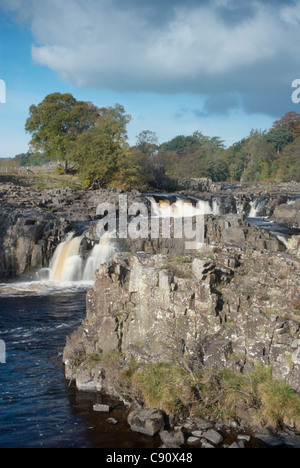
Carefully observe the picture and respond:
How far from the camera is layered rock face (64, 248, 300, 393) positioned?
10148 millimetres

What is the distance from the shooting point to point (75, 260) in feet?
86.1

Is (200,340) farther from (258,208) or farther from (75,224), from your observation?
(258,208)

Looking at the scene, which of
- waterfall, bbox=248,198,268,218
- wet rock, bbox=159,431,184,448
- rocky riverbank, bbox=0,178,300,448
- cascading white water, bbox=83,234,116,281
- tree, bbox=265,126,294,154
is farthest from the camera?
tree, bbox=265,126,294,154

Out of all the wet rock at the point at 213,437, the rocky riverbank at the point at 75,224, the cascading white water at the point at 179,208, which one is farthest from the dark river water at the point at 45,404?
the cascading white water at the point at 179,208

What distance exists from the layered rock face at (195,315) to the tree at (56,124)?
47.3 metres

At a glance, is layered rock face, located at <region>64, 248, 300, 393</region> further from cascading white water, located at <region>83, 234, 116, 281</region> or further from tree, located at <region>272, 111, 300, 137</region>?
tree, located at <region>272, 111, 300, 137</region>

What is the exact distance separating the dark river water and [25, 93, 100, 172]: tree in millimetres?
45000

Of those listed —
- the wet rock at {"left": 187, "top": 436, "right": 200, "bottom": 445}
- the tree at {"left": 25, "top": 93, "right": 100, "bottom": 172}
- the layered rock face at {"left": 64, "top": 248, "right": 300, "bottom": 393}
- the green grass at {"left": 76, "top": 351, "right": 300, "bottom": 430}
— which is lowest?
the wet rock at {"left": 187, "top": 436, "right": 200, "bottom": 445}

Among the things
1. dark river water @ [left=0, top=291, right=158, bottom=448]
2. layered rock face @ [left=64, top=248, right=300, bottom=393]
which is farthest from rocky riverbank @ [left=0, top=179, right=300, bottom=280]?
dark river water @ [left=0, top=291, right=158, bottom=448]

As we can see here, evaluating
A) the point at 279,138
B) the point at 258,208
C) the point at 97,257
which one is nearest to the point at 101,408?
the point at 97,257

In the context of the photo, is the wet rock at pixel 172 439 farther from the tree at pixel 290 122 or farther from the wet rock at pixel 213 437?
the tree at pixel 290 122

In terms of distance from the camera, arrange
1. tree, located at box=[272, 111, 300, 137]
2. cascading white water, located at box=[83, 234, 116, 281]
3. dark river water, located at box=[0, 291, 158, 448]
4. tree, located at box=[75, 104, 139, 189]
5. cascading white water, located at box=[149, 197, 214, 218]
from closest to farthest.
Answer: dark river water, located at box=[0, 291, 158, 448] → cascading white water, located at box=[83, 234, 116, 281] → cascading white water, located at box=[149, 197, 214, 218] → tree, located at box=[75, 104, 139, 189] → tree, located at box=[272, 111, 300, 137]

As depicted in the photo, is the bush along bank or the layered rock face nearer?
the bush along bank

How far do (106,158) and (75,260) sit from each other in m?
23.2
